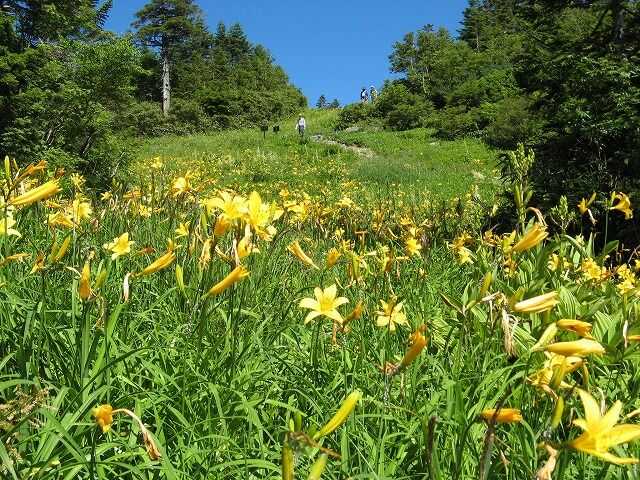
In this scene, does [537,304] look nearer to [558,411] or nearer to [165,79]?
[558,411]

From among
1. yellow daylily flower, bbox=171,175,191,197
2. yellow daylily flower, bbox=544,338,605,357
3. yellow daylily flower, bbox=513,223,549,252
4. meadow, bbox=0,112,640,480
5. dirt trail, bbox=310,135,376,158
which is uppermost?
dirt trail, bbox=310,135,376,158

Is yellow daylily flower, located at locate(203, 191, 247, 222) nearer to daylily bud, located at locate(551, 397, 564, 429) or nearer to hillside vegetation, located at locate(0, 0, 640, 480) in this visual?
hillside vegetation, located at locate(0, 0, 640, 480)

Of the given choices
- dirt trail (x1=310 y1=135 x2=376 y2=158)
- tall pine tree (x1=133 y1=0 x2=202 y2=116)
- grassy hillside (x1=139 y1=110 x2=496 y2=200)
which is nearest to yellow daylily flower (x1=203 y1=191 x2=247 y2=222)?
grassy hillside (x1=139 y1=110 x2=496 y2=200)

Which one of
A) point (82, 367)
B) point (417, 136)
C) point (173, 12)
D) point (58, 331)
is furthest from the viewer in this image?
point (173, 12)

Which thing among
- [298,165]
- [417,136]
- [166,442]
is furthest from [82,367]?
[417,136]

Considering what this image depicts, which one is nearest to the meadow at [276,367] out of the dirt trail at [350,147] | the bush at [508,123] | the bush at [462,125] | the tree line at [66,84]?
the tree line at [66,84]

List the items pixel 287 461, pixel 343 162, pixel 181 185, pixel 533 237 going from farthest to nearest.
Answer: pixel 343 162
pixel 181 185
pixel 533 237
pixel 287 461

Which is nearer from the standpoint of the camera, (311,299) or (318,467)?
(318,467)

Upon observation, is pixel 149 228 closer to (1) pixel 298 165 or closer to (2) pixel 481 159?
(1) pixel 298 165

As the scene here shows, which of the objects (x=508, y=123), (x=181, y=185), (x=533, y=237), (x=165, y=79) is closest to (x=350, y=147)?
(x=508, y=123)

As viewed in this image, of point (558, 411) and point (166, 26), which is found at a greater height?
point (166, 26)

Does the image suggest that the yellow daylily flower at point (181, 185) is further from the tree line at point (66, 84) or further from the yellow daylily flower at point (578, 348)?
the tree line at point (66, 84)

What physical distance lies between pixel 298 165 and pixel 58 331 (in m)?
14.0

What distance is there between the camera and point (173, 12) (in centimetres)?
3566
